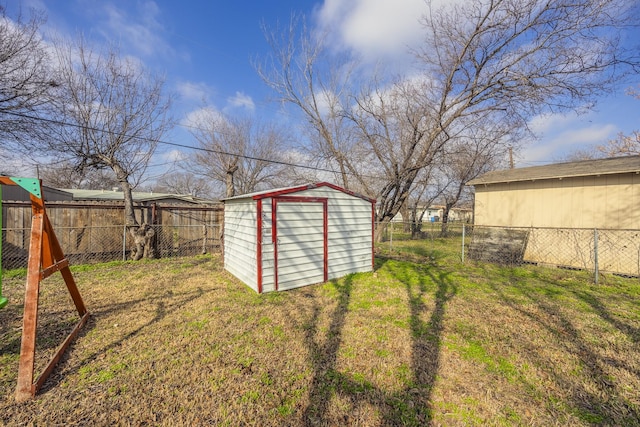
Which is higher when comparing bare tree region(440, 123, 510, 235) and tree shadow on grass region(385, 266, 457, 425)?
bare tree region(440, 123, 510, 235)

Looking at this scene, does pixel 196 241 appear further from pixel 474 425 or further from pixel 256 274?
pixel 474 425

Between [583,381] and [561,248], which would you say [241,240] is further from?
[561,248]

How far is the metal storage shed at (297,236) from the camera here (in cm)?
495

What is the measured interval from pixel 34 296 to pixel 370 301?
4.14m

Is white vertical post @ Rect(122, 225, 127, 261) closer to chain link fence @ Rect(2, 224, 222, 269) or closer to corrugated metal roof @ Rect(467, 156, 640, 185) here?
chain link fence @ Rect(2, 224, 222, 269)

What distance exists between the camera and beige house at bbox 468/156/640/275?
6.53 meters

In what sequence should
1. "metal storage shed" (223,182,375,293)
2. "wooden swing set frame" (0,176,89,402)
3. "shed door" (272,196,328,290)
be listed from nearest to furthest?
"wooden swing set frame" (0,176,89,402), "metal storage shed" (223,182,375,293), "shed door" (272,196,328,290)

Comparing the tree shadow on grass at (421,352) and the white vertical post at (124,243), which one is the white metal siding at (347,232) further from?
the white vertical post at (124,243)

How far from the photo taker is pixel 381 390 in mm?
2357

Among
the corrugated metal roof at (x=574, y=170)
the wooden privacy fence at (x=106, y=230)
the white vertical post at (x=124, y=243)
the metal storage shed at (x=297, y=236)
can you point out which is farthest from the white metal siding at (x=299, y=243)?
the corrugated metal roof at (x=574, y=170)

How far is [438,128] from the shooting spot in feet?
32.0

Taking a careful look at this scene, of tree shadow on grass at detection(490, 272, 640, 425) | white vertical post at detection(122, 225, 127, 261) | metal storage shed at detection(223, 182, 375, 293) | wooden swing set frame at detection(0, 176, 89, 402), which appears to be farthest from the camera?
white vertical post at detection(122, 225, 127, 261)

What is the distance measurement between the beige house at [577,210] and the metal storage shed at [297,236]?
4.49 meters

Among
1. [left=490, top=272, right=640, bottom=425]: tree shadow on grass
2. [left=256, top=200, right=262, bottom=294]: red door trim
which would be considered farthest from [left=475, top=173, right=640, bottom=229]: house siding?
[left=256, top=200, right=262, bottom=294]: red door trim
